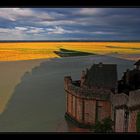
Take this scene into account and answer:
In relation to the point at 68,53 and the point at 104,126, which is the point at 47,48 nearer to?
the point at 68,53

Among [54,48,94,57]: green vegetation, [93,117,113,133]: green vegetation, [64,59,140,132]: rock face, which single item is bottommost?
[93,117,113,133]: green vegetation

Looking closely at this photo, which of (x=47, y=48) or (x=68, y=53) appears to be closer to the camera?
(x=47, y=48)

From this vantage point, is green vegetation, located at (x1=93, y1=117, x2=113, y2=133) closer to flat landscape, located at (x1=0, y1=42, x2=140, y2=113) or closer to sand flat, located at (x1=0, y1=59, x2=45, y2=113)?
flat landscape, located at (x1=0, y1=42, x2=140, y2=113)

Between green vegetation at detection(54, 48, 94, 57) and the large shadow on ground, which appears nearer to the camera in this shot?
the large shadow on ground

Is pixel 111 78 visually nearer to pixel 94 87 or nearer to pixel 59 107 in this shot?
pixel 94 87

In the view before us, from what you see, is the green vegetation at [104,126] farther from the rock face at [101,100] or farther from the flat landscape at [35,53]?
the flat landscape at [35,53]

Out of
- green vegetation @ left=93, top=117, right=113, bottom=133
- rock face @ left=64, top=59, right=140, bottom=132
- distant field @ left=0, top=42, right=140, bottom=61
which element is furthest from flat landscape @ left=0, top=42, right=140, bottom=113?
green vegetation @ left=93, top=117, right=113, bottom=133

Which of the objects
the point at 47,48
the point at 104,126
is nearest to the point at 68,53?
the point at 47,48
